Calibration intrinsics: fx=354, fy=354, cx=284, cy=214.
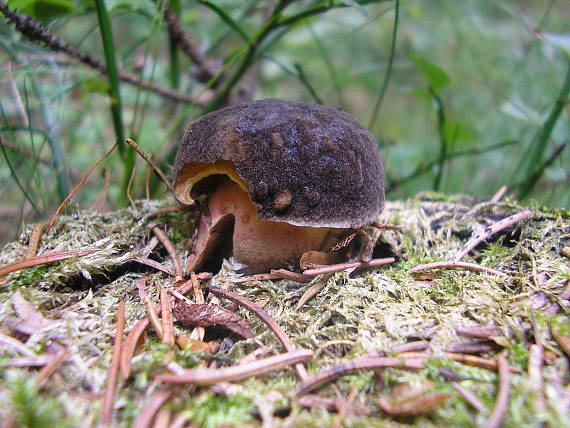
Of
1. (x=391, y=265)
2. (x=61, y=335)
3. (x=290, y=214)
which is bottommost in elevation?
(x=391, y=265)

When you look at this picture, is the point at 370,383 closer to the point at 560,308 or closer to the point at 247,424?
the point at 247,424

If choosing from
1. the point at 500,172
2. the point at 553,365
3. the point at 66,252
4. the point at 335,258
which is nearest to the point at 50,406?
the point at 66,252

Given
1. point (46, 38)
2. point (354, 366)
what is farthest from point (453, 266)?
point (46, 38)

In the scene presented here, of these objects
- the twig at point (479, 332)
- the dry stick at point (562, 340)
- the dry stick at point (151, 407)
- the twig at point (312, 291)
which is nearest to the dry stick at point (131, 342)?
the dry stick at point (151, 407)

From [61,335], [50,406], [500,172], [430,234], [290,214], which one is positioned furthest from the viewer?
[500,172]

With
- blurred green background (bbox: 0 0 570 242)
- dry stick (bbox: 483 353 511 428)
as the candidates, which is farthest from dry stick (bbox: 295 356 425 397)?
blurred green background (bbox: 0 0 570 242)

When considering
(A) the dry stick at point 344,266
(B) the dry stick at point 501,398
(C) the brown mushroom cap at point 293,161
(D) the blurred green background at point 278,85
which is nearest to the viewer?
(B) the dry stick at point 501,398

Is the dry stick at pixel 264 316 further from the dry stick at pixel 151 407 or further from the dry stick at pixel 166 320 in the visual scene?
the dry stick at pixel 151 407
